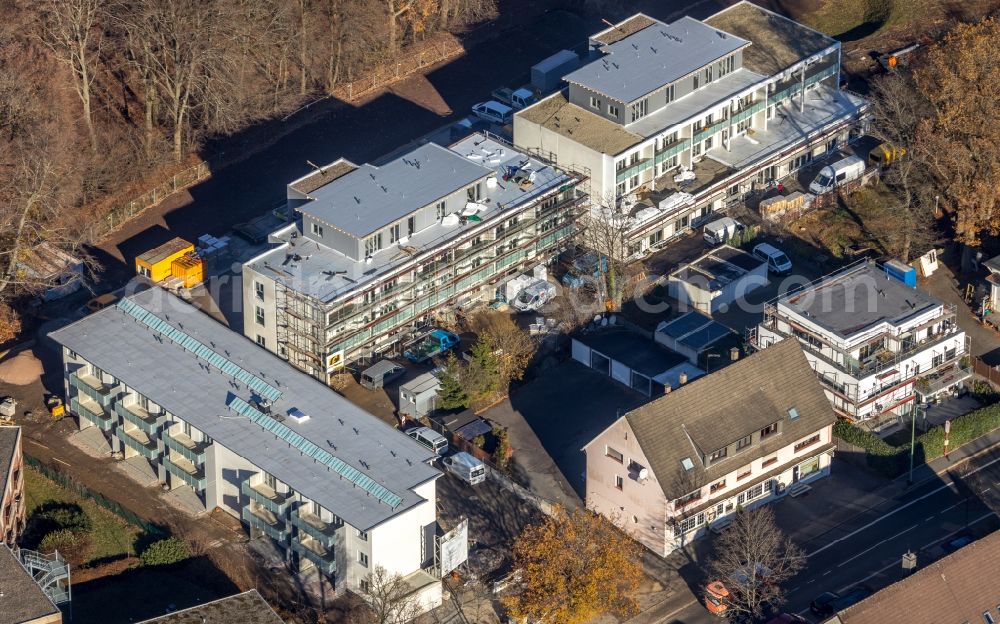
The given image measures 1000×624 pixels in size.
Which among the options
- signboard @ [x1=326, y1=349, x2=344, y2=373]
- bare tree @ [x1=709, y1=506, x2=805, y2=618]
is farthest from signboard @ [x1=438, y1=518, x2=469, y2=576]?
signboard @ [x1=326, y1=349, x2=344, y2=373]

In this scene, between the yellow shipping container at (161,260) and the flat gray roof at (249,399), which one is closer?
the flat gray roof at (249,399)

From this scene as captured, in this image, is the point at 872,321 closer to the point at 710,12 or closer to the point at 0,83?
the point at 710,12

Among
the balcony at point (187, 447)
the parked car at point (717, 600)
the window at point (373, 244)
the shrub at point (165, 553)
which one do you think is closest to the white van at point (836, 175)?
the window at point (373, 244)

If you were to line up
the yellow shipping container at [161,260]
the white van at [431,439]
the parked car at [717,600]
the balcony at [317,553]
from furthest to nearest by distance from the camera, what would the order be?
the yellow shipping container at [161,260]
the white van at [431,439]
the balcony at [317,553]
the parked car at [717,600]

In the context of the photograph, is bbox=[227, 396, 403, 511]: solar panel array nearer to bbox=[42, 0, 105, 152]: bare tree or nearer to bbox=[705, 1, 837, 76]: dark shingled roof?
bbox=[42, 0, 105, 152]: bare tree

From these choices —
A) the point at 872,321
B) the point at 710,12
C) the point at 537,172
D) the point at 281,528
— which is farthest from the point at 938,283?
the point at 281,528

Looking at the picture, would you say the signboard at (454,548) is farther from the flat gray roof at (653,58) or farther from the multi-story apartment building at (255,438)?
the flat gray roof at (653,58)
